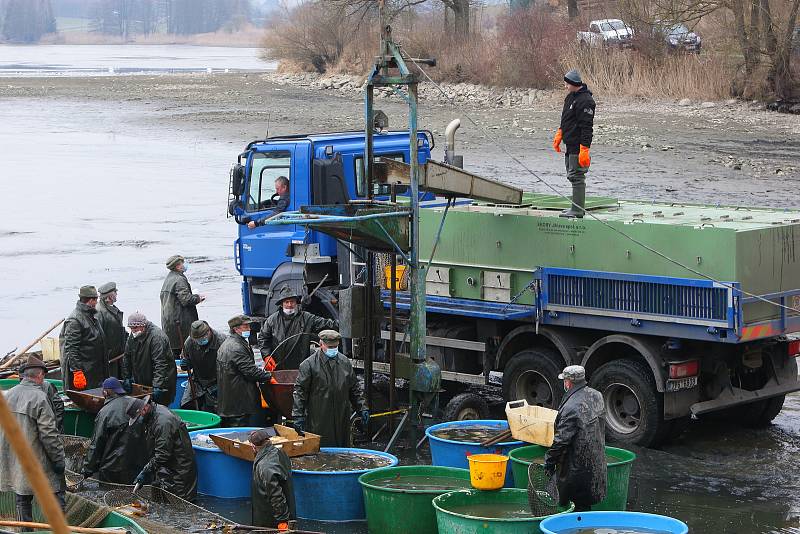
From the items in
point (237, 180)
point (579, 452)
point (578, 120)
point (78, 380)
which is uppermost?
point (578, 120)

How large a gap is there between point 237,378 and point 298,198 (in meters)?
3.37

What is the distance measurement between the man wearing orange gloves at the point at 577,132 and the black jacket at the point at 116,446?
15.2 ft

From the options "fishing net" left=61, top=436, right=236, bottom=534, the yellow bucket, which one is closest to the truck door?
"fishing net" left=61, top=436, right=236, bottom=534

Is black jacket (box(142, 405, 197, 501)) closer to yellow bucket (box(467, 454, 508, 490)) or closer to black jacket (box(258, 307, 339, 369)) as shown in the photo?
yellow bucket (box(467, 454, 508, 490))

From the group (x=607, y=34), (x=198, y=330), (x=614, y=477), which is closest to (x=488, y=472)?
(x=614, y=477)

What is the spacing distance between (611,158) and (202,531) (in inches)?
924

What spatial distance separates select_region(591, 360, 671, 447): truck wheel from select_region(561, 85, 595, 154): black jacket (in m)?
2.25

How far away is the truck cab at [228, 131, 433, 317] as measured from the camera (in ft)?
50.3

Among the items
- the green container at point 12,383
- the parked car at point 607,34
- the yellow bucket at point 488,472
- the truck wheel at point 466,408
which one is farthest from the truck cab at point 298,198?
the parked car at point 607,34

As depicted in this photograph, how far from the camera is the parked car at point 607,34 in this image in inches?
1724

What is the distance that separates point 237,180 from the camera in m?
16.1

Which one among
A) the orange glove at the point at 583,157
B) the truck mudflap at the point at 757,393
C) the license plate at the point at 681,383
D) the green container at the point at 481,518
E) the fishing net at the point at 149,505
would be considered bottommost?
the fishing net at the point at 149,505

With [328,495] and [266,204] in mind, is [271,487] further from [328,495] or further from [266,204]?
[266,204]

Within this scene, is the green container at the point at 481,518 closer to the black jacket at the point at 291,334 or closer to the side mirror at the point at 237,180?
the black jacket at the point at 291,334
